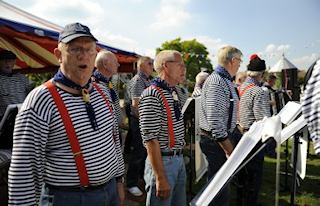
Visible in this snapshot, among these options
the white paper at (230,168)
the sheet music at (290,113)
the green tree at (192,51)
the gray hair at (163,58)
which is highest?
the green tree at (192,51)

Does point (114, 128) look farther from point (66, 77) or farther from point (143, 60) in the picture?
point (143, 60)

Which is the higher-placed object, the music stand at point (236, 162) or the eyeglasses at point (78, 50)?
the eyeglasses at point (78, 50)

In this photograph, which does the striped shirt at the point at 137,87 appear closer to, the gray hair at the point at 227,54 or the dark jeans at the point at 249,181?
the gray hair at the point at 227,54

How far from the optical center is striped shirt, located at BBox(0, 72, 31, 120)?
13.3ft

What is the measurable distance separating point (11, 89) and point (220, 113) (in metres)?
3.45

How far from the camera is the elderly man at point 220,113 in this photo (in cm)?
261

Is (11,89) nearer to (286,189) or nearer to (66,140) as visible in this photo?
(66,140)

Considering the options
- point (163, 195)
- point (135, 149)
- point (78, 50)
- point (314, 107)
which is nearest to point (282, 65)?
point (135, 149)

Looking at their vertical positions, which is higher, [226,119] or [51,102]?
[51,102]

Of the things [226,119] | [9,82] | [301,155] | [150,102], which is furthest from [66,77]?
[301,155]

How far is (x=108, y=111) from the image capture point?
177 centimetres

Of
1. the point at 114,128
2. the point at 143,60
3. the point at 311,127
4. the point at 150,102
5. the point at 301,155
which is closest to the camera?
the point at 311,127

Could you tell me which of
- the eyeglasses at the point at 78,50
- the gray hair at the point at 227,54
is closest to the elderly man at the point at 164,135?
the eyeglasses at the point at 78,50

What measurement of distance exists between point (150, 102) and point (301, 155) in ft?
10.1
